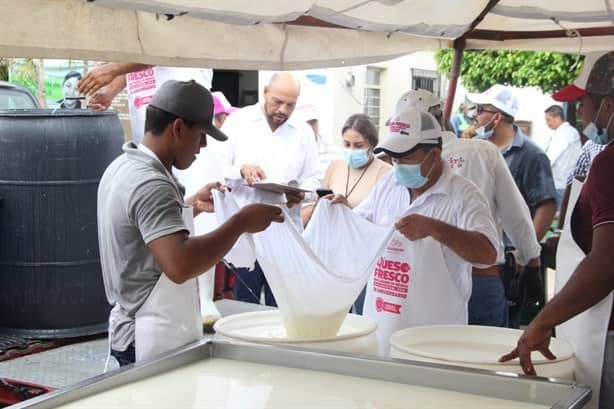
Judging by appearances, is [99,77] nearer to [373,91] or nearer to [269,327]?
[269,327]

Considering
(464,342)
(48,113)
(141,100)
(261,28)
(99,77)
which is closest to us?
(464,342)

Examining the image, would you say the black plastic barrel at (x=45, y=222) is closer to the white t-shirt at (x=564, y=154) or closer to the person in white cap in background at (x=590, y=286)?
the person in white cap in background at (x=590, y=286)

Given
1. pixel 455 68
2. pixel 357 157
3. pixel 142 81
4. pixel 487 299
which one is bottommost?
pixel 487 299

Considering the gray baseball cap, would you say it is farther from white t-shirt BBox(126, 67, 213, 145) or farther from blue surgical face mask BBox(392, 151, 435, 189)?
white t-shirt BBox(126, 67, 213, 145)

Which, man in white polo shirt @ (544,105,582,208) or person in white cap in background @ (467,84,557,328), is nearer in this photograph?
person in white cap in background @ (467,84,557,328)

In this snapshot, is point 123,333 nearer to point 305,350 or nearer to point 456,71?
point 305,350

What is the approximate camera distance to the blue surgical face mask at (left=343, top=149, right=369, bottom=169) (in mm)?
4762

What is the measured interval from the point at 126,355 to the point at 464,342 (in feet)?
3.28

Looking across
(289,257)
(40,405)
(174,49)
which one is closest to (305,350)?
(289,257)

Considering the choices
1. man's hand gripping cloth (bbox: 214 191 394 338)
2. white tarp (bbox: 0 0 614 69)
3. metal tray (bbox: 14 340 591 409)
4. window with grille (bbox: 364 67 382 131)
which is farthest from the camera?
window with grille (bbox: 364 67 382 131)

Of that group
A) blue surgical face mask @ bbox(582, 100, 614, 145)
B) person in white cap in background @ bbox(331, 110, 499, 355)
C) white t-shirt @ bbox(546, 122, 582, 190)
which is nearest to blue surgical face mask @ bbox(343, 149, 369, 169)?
person in white cap in background @ bbox(331, 110, 499, 355)

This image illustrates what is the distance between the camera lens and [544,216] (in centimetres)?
454

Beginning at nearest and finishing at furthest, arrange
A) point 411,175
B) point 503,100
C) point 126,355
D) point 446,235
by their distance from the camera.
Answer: point 126,355 < point 446,235 < point 411,175 < point 503,100

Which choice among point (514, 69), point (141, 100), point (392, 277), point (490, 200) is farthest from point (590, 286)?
point (514, 69)
